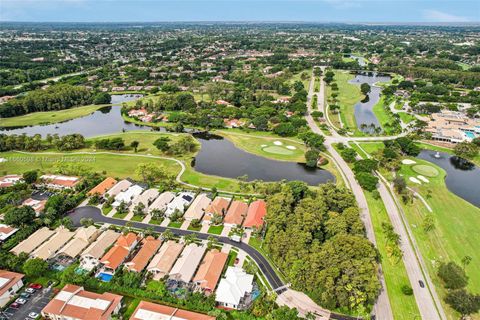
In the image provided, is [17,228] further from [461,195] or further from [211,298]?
[461,195]

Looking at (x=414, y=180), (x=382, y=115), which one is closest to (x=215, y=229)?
(x=414, y=180)

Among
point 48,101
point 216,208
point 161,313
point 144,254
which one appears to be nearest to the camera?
point 161,313

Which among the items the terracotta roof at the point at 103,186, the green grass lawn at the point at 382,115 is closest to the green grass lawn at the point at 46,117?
the terracotta roof at the point at 103,186

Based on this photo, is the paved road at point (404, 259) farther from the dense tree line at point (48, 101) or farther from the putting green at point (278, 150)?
the dense tree line at point (48, 101)

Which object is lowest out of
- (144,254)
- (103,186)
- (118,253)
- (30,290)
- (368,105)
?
(30,290)

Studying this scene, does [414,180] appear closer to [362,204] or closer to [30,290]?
[362,204]

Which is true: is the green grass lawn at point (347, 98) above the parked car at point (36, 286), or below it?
above

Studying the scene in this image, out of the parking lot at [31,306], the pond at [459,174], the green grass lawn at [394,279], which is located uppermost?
the pond at [459,174]
